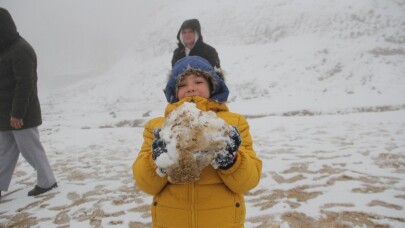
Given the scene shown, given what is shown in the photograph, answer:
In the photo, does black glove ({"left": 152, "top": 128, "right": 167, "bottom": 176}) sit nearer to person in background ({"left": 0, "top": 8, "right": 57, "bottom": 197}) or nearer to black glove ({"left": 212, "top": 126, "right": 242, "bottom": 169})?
black glove ({"left": 212, "top": 126, "right": 242, "bottom": 169})

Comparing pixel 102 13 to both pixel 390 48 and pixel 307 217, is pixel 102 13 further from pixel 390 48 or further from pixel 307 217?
pixel 307 217

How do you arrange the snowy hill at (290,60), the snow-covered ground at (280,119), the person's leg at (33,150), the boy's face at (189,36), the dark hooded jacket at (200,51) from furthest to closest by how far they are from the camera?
the snowy hill at (290,60) < the boy's face at (189,36) < the dark hooded jacket at (200,51) < the person's leg at (33,150) < the snow-covered ground at (280,119)

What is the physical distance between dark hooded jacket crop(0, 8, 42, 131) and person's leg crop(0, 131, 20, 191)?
0.56ft

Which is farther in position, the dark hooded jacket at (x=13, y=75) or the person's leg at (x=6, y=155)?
the person's leg at (x=6, y=155)

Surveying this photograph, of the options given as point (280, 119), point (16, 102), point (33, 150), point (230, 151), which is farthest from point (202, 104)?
point (280, 119)

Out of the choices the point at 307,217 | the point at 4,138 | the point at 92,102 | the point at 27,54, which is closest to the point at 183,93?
the point at 307,217

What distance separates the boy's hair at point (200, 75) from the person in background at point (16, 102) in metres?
2.60

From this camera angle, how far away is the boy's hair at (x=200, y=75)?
6.84ft

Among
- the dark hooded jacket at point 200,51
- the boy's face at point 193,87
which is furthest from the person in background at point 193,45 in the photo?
the boy's face at point 193,87

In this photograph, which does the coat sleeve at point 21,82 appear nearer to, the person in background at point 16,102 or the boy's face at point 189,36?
the person in background at point 16,102

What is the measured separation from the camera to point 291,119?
9.72m

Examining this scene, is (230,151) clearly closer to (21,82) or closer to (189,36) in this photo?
(189,36)

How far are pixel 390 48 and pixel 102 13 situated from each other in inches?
3583

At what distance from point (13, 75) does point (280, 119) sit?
297 inches
